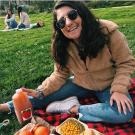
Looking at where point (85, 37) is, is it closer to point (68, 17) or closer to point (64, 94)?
point (68, 17)

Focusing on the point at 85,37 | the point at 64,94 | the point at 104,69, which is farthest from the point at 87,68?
the point at 64,94

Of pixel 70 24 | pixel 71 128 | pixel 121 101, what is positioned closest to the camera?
pixel 71 128

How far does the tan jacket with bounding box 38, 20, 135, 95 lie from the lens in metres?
4.81

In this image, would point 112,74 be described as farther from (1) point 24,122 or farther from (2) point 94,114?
(1) point 24,122

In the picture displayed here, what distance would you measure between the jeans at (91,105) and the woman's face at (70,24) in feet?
2.70

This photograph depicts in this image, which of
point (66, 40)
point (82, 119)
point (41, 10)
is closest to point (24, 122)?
point (82, 119)

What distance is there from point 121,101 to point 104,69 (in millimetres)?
571

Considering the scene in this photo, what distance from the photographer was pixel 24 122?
475cm

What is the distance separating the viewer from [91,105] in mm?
4859

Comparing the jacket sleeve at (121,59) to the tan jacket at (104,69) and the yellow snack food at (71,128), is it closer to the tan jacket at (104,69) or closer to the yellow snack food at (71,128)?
the tan jacket at (104,69)

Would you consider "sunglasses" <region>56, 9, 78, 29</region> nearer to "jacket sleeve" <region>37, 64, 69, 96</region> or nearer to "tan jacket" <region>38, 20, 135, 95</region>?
"tan jacket" <region>38, 20, 135, 95</region>

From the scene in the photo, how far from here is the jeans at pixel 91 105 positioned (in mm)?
4625

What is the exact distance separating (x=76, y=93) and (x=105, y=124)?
2.49 feet

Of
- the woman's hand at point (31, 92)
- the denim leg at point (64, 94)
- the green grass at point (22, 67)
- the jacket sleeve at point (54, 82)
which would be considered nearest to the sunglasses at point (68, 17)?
the jacket sleeve at point (54, 82)
